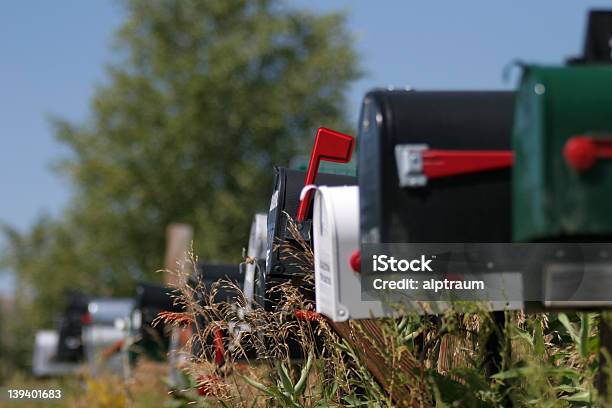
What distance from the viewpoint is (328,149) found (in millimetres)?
3584

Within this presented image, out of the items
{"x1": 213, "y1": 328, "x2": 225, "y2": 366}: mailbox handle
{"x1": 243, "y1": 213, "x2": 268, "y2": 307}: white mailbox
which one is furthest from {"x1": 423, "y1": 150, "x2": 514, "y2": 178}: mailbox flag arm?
{"x1": 243, "y1": 213, "x2": 268, "y2": 307}: white mailbox

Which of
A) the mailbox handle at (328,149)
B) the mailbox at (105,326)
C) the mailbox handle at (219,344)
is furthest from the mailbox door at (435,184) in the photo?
the mailbox at (105,326)

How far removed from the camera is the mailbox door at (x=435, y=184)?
2.51 metres

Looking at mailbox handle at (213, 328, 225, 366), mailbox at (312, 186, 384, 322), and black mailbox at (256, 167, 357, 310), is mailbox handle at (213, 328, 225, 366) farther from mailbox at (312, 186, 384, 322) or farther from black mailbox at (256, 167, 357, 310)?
mailbox at (312, 186, 384, 322)

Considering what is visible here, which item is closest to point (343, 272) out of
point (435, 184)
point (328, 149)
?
point (435, 184)

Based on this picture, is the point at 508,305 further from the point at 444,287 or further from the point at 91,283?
the point at 91,283

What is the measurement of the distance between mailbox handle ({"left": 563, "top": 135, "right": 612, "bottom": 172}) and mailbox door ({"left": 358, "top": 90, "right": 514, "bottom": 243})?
1.07 feet

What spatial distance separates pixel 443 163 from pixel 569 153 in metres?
0.39

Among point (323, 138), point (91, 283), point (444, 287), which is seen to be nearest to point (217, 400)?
point (323, 138)

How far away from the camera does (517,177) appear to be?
7.84 feet

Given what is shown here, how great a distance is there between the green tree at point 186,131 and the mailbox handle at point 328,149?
59.4 ft

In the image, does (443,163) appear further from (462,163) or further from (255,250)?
(255,250)

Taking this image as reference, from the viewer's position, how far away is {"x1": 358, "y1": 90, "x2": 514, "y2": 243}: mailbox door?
251 cm

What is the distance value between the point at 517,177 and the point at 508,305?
0.44 m
